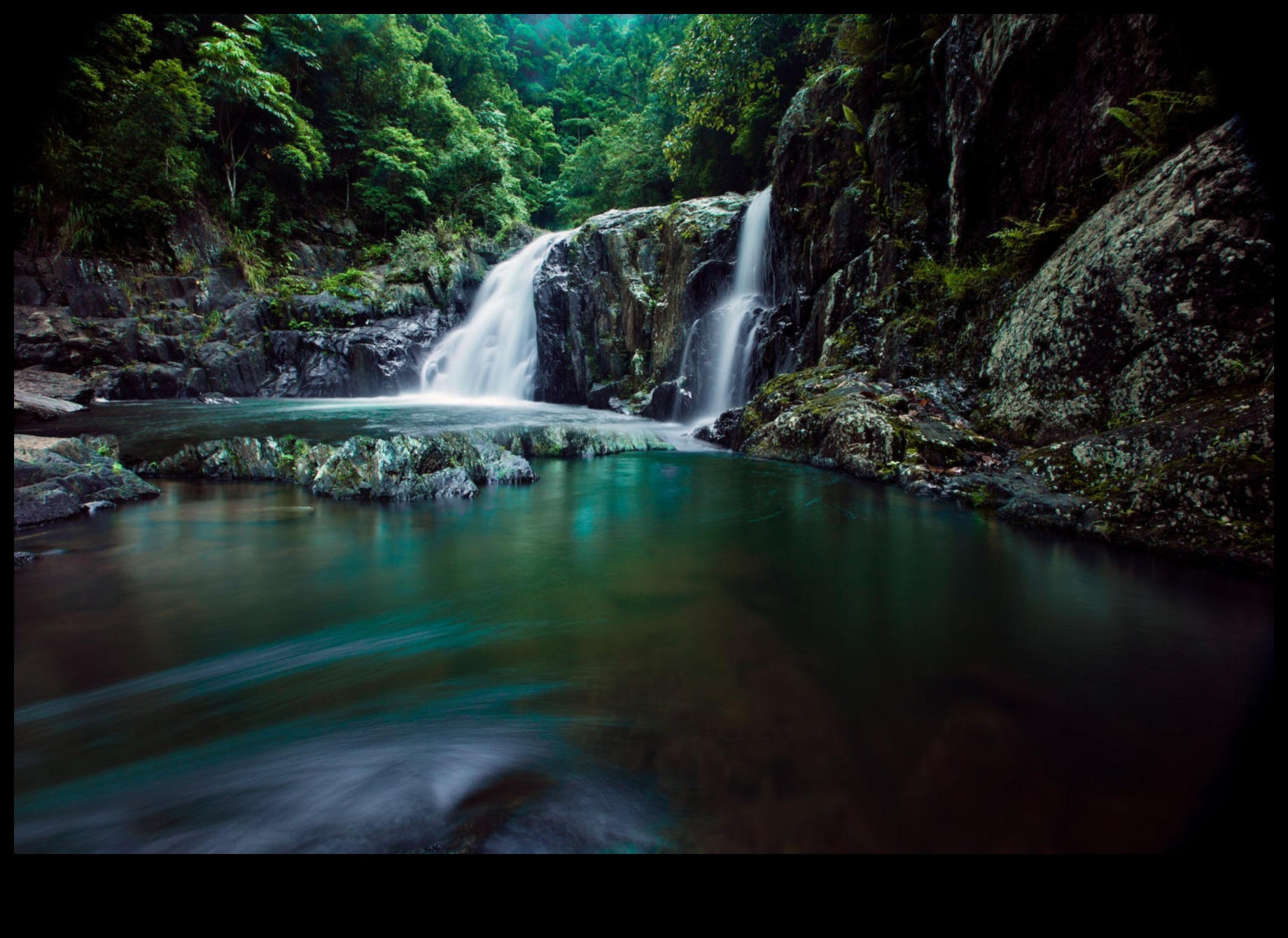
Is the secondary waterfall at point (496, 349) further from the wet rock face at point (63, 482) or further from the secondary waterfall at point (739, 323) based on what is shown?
the wet rock face at point (63, 482)

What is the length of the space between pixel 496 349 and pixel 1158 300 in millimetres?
16899

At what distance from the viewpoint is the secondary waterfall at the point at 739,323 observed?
493 inches

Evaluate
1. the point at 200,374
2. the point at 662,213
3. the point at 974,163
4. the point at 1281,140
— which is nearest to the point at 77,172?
the point at 200,374

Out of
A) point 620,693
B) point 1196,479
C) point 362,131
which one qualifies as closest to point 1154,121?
point 1196,479

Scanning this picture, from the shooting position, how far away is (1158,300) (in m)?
4.59

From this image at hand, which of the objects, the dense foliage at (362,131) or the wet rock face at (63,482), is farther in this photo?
the dense foliage at (362,131)

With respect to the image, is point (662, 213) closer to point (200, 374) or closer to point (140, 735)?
point (200, 374)

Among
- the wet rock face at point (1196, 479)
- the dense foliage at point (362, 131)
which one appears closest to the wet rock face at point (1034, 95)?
the wet rock face at point (1196, 479)

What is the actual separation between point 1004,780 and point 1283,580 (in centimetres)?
96

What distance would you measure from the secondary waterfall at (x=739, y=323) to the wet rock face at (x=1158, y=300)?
6885 mm

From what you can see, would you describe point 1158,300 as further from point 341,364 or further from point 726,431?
point 341,364

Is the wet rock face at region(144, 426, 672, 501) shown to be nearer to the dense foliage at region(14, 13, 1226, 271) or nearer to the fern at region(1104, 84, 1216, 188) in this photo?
the fern at region(1104, 84, 1216, 188)

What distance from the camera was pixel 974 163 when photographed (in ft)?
25.9

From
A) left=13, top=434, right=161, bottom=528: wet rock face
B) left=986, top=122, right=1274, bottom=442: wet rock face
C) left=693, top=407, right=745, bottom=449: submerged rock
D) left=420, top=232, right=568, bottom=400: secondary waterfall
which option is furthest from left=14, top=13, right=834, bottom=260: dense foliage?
left=986, top=122, right=1274, bottom=442: wet rock face
